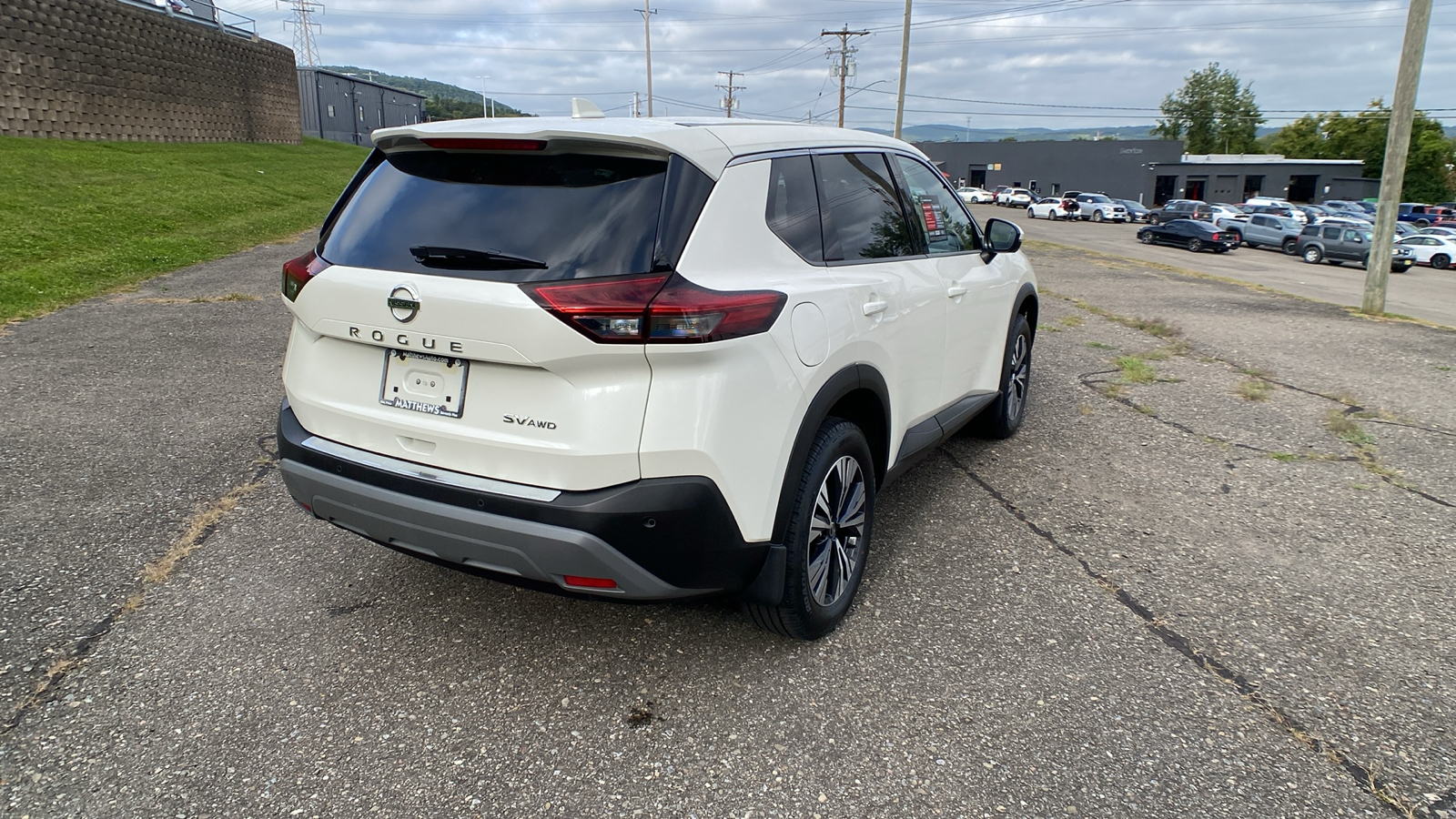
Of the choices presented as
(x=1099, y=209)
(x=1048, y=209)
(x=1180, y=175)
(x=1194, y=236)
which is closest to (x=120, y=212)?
(x=1194, y=236)

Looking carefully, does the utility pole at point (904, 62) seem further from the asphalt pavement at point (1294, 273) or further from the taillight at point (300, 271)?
the taillight at point (300, 271)

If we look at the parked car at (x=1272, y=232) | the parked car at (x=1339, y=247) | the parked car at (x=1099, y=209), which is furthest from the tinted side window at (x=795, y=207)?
the parked car at (x=1099, y=209)

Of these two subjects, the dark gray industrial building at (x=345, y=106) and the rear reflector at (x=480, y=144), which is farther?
the dark gray industrial building at (x=345, y=106)

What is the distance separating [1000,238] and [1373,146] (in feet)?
340

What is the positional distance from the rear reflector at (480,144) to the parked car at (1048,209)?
183 ft

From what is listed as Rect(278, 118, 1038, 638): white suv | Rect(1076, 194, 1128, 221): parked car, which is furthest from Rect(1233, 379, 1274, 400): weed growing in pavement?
Rect(1076, 194, 1128, 221): parked car

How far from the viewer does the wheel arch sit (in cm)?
277

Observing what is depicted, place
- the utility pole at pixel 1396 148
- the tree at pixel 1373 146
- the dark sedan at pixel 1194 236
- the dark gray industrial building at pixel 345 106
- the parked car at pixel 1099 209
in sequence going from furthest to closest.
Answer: the tree at pixel 1373 146 < the dark gray industrial building at pixel 345 106 < the parked car at pixel 1099 209 < the dark sedan at pixel 1194 236 < the utility pole at pixel 1396 148

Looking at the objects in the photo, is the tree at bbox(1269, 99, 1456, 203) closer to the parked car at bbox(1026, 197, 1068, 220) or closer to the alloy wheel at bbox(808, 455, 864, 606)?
the parked car at bbox(1026, 197, 1068, 220)

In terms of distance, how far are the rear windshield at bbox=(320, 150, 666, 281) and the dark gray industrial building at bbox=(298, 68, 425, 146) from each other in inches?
2174

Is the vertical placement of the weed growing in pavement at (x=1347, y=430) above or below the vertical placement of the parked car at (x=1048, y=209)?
below

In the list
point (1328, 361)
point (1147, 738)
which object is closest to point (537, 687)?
point (1147, 738)

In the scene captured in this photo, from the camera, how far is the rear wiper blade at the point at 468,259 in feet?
8.16

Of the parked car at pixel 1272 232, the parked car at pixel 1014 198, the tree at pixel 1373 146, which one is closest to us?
the parked car at pixel 1272 232
